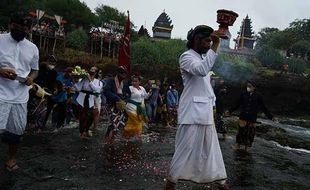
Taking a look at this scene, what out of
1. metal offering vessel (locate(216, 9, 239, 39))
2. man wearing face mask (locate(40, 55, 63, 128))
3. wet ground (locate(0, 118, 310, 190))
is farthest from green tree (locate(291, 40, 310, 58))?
metal offering vessel (locate(216, 9, 239, 39))

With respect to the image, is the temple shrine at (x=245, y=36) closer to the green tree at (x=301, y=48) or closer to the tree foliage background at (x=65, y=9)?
the green tree at (x=301, y=48)

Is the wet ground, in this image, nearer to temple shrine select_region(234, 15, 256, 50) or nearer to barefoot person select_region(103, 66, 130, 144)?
barefoot person select_region(103, 66, 130, 144)

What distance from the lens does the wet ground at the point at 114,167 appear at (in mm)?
5762

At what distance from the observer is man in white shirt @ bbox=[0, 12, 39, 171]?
5238 millimetres

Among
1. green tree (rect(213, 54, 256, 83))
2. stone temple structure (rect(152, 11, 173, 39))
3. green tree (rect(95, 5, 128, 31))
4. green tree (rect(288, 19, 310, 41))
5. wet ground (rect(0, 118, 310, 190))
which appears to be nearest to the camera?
wet ground (rect(0, 118, 310, 190))

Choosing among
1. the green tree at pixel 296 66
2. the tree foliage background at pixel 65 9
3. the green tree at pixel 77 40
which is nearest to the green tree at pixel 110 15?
the tree foliage background at pixel 65 9

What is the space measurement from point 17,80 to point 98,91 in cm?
543

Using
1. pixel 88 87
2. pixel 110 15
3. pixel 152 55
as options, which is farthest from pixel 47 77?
pixel 110 15

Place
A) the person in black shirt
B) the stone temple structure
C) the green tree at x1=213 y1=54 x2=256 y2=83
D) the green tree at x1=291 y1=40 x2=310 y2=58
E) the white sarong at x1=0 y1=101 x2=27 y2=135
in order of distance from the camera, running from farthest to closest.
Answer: the green tree at x1=291 y1=40 x2=310 y2=58
the stone temple structure
the green tree at x1=213 y1=54 x2=256 y2=83
the person in black shirt
the white sarong at x1=0 y1=101 x2=27 y2=135

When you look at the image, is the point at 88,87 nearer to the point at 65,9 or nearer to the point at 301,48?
the point at 65,9

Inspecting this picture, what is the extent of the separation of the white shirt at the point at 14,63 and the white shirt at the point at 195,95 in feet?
7.25

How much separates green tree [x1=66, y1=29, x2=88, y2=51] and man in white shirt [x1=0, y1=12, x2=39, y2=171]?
34.3 m

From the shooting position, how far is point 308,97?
1555 inches

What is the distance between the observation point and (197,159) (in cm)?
442
